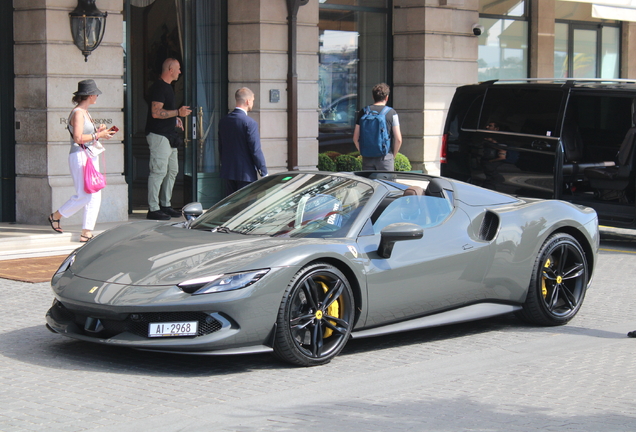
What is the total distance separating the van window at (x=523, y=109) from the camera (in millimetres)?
12344

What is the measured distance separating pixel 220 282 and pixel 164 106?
848 cm

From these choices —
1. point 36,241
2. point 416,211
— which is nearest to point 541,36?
point 36,241

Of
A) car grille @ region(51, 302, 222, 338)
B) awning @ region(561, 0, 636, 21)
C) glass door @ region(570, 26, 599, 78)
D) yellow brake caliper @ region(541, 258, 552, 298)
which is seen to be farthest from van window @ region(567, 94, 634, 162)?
car grille @ region(51, 302, 222, 338)

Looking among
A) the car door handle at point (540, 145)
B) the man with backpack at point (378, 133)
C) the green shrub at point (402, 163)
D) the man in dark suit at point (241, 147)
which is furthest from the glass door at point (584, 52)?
the man in dark suit at point (241, 147)

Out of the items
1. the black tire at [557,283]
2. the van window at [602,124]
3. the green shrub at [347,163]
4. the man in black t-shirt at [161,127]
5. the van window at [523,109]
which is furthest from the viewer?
the green shrub at [347,163]

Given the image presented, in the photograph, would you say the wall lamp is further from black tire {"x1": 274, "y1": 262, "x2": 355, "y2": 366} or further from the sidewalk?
black tire {"x1": 274, "y1": 262, "x2": 355, "y2": 366}

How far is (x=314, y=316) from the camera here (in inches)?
237

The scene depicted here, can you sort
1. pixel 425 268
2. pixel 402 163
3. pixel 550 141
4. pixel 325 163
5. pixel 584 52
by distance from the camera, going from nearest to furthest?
pixel 425 268 < pixel 550 141 < pixel 325 163 < pixel 402 163 < pixel 584 52

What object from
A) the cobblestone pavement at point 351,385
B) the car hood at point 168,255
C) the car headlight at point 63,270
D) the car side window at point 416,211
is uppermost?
the car side window at point 416,211

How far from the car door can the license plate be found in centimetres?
128

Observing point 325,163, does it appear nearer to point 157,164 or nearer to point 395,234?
point 157,164

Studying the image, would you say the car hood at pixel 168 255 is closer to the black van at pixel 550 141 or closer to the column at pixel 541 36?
the black van at pixel 550 141

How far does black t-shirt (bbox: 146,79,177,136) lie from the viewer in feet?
45.0

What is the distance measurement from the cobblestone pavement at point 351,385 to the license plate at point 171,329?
0.89 ft
